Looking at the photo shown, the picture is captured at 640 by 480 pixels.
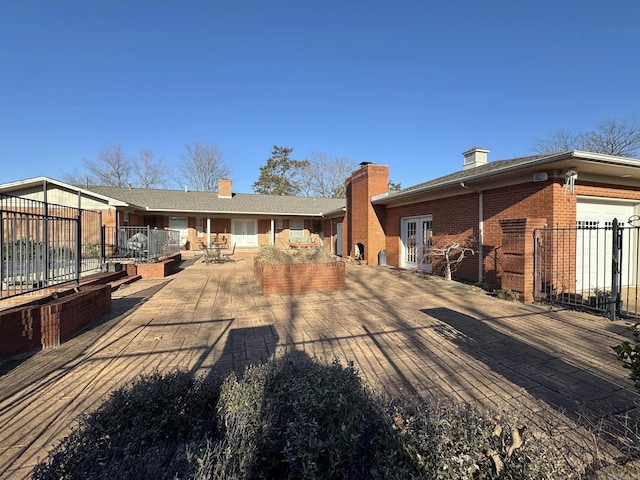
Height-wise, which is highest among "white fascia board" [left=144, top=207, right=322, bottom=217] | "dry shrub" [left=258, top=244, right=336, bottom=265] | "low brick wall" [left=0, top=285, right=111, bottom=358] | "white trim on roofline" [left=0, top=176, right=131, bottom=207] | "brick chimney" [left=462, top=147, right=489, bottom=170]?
"brick chimney" [left=462, top=147, right=489, bottom=170]

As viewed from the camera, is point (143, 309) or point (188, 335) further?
point (143, 309)

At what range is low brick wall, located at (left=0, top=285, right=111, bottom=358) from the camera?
368 cm

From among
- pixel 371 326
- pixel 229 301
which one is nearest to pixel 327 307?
pixel 371 326

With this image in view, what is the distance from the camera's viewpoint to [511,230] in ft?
21.9

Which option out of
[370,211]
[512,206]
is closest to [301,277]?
[512,206]

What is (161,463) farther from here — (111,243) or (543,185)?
(111,243)

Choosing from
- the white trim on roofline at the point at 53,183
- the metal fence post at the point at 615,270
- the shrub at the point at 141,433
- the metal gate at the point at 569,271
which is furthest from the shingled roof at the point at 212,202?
the shrub at the point at 141,433

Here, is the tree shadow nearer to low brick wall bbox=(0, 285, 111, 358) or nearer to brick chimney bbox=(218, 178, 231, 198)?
low brick wall bbox=(0, 285, 111, 358)

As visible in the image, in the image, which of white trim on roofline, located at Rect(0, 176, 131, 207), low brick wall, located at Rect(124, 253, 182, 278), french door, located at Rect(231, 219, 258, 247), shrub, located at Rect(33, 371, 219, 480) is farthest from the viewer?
french door, located at Rect(231, 219, 258, 247)

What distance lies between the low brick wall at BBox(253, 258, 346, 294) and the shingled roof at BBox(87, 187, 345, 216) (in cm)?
1055

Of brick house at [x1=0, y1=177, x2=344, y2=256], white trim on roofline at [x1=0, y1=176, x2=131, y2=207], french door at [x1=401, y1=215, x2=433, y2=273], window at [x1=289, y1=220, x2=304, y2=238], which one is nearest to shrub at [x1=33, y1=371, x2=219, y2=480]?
french door at [x1=401, y1=215, x2=433, y2=273]

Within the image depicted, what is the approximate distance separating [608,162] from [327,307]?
6.78m

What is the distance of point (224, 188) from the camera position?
2281 cm

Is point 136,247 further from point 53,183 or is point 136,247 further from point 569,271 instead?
point 569,271
